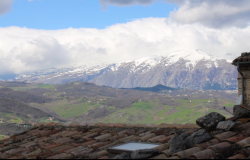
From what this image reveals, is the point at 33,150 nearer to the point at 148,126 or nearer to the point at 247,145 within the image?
the point at 148,126

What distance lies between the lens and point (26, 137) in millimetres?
15438

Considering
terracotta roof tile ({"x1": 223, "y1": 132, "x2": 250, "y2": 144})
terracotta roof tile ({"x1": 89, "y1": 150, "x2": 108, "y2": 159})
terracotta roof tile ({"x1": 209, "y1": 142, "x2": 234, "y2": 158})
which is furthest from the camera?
terracotta roof tile ({"x1": 89, "y1": 150, "x2": 108, "y2": 159})

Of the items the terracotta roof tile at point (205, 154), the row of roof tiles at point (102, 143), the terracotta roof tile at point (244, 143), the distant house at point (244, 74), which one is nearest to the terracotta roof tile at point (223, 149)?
the row of roof tiles at point (102, 143)

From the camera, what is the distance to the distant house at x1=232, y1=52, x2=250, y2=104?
14.5 m

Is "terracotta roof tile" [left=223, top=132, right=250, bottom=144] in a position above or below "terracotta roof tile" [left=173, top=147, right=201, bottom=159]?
above

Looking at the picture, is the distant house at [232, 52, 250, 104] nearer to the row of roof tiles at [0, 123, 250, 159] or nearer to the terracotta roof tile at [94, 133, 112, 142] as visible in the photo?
the row of roof tiles at [0, 123, 250, 159]

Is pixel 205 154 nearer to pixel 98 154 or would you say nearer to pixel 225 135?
pixel 225 135

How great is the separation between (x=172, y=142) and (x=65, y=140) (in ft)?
19.6

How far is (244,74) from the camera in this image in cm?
1502

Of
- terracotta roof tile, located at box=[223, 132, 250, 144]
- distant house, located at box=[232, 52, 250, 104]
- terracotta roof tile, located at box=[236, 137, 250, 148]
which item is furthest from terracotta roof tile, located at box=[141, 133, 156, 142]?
distant house, located at box=[232, 52, 250, 104]

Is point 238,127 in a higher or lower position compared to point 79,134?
higher

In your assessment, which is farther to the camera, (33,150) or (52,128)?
(52,128)

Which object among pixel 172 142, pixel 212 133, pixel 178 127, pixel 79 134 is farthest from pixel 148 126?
pixel 172 142

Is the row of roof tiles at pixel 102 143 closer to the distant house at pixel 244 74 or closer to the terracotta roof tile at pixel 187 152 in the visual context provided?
the terracotta roof tile at pixel 187 152
